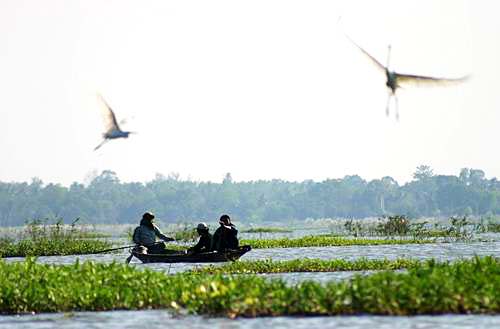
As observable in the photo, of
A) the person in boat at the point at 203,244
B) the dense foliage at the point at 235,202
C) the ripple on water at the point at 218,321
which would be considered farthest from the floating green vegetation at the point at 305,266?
the dense foliage at the point at 235,202

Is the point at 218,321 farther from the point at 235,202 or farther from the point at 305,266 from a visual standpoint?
the point at 235,202

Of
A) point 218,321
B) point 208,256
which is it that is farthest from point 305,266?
point 218,321

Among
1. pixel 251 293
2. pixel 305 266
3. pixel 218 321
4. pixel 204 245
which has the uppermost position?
pixel 204 245

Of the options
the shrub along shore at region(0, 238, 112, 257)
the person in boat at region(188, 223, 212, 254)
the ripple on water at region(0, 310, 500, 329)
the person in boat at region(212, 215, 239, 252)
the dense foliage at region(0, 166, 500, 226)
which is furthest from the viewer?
the dense foliage at region(0, 166, 500, 226)

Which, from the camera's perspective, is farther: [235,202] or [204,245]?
[235,202]

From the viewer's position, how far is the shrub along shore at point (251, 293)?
18.6 metres

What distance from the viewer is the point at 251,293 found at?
1914 centimetres

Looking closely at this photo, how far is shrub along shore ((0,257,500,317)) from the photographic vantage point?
18.6m

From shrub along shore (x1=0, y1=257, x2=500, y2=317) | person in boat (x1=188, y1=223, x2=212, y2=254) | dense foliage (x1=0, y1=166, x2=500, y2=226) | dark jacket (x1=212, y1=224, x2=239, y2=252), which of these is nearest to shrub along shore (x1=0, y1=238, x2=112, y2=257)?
person in boat (x1=188, y1=223, x2=212, y2=254)

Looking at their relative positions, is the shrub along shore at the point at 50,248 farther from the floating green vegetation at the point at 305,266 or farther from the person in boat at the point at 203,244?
the floating green vegetation at the point at 305,266

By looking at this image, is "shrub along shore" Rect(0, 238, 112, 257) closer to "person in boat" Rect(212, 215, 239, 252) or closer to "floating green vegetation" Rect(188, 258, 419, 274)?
"person in boat" Rect(212, 215, 239, 252)

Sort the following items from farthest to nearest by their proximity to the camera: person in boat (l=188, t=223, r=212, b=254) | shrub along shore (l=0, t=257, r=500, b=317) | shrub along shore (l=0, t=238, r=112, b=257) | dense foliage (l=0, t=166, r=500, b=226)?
dense foliage (l=0, t=166, r=500, b=226)
shrub along shore (l=0, t=238, r=112, b=257)
person in boat (l=188, t=223, r=212, b=254)
shrub along shore (l=0, t=257, r=500, b=317)

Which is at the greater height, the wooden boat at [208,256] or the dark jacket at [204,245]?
the dark jacket at [204,245]

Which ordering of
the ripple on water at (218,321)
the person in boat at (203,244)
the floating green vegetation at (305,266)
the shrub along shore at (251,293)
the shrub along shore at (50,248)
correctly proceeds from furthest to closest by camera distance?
the shrub along shore at (50,248)
the person in boat at (203,244)
the floating green vegetation at (305,266)
the shrub along shore at (251,293)
the ripple on water at (218,321)
